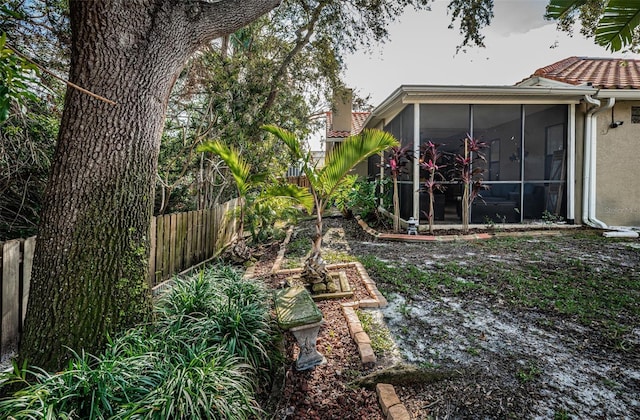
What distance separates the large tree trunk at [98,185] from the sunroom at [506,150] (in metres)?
5.84

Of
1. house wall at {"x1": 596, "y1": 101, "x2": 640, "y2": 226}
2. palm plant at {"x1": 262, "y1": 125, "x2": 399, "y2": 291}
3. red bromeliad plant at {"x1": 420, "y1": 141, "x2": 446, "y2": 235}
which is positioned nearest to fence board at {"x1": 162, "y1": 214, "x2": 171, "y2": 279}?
palm plant at {"x1": 262, "y1": 125, "x2": 399, "y2": 291}

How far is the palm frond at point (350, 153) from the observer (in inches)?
138

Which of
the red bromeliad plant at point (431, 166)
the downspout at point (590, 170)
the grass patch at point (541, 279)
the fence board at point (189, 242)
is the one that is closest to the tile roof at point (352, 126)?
the red bromeliad plant at point (431, 166)

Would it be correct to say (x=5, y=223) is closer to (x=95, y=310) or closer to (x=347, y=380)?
(x=95, y=310)

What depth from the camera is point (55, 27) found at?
13.6 feet

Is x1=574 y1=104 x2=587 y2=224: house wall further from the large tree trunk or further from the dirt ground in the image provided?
the large tree trunk

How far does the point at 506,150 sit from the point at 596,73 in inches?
149

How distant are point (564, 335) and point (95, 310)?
3627mm

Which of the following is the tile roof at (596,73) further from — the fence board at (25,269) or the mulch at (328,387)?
the fence board at (25,269)

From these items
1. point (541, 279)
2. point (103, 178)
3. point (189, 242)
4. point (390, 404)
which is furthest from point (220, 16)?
point (541, 279)

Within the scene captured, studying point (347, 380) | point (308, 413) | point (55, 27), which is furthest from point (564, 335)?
point (55, 27)

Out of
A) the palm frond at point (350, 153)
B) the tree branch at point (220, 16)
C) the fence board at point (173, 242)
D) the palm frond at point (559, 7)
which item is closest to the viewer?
the tree branch at point (220, 16)

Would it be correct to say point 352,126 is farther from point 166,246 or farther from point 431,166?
point 166,246

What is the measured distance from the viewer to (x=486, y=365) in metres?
2.30
